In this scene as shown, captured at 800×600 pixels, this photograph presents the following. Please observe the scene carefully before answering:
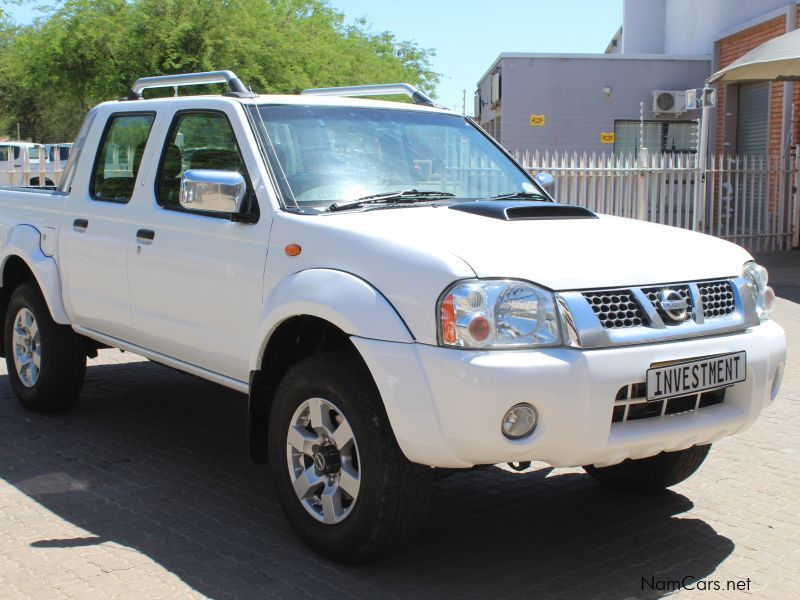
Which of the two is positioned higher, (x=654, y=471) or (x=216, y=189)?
(x=216, y=189)

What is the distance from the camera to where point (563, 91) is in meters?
22.2

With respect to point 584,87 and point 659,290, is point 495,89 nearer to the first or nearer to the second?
point 584,87

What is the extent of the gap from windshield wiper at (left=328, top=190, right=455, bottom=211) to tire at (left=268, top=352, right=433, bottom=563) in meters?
0.76

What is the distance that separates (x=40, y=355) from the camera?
655cm

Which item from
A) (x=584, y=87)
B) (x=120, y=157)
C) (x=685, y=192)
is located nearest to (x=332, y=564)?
(x=120, y=157)

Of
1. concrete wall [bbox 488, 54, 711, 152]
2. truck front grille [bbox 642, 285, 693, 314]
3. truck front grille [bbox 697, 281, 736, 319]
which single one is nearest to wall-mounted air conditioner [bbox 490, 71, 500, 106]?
concrete wall [bbox 488, 54, 711, 152]

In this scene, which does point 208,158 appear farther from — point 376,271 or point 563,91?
point 563,91

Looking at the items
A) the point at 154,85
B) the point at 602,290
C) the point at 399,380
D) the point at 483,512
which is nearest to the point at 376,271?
the point at 399,380

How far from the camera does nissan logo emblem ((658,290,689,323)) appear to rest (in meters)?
3.94

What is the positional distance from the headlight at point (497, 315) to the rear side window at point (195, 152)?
1.42m

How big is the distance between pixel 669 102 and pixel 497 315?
19.2 meters

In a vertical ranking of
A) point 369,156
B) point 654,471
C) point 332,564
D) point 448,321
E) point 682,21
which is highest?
point 682,21

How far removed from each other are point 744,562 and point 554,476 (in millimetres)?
1421

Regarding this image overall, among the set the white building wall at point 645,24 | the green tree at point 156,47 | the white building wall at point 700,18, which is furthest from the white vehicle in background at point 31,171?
the white building wall at point 700,18
